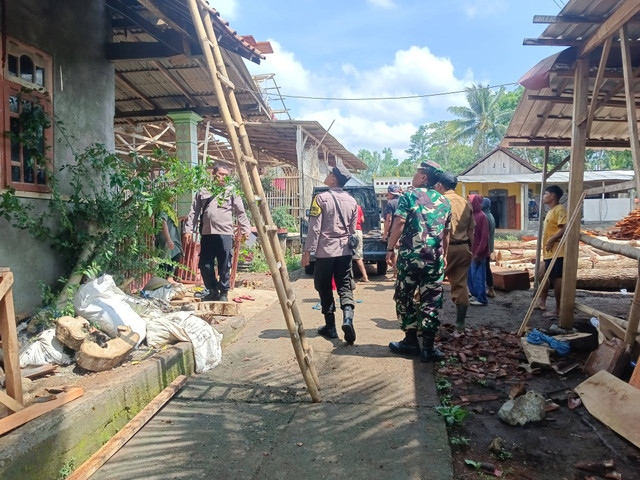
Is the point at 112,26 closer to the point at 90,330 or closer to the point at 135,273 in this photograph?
the point at 135,273

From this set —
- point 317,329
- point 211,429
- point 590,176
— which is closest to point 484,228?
point 317,329

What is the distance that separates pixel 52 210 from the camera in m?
4.51

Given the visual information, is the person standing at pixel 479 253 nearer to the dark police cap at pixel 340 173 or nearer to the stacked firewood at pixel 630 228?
the dark police cap at pixel 340 173

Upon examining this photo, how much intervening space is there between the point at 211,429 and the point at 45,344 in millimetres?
1629

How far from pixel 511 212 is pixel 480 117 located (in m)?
17.4

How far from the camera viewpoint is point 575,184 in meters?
4.83

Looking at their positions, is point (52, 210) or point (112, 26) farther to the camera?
point (112, 26)

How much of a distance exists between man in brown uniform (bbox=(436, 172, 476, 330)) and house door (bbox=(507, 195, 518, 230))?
22465 millimetres

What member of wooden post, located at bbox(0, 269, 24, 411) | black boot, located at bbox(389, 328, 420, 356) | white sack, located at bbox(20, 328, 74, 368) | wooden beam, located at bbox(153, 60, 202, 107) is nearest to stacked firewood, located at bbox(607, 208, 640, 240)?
black boot, located at bbox(389, 328, 420, 356)

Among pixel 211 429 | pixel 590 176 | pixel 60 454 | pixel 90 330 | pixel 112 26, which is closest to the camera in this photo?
pixel 60 454

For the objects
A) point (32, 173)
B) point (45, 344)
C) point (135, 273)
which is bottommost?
point (45, 344)

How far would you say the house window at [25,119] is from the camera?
4090mm

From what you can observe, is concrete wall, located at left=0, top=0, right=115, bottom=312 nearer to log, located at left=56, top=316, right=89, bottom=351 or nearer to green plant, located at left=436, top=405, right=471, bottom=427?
log, located at left=56, top=316, right=89, bottom=351

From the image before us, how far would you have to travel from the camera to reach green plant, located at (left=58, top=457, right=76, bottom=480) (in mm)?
2493
